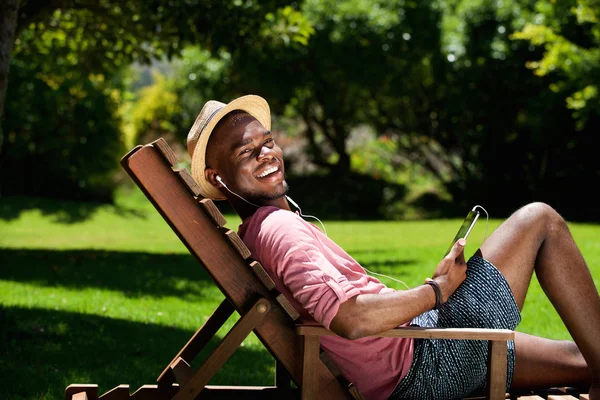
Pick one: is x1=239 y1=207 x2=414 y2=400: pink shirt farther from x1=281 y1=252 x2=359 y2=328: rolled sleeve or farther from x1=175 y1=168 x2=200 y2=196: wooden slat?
x1=175 y1=168 x2=200 y2=196: wooden slat

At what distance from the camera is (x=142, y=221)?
2019 cm

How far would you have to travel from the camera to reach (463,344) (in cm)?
329

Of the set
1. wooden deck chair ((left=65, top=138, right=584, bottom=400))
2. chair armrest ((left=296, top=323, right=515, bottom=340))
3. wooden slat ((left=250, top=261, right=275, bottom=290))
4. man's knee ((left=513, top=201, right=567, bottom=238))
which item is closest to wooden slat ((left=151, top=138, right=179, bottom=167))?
wooden deck chair ((left=65, top=138, right=584, bottom=400))

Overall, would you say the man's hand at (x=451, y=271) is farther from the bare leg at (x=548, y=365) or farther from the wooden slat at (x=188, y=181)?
the wooden slat at (x=188, y=181)

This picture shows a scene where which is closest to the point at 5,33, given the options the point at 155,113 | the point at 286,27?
the point at 286,27

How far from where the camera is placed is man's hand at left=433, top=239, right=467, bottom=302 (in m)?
3.13

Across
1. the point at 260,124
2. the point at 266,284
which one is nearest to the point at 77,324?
the point at 260,124

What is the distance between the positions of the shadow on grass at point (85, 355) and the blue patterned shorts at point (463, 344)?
1.76 meters

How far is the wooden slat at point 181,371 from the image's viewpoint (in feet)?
10.5

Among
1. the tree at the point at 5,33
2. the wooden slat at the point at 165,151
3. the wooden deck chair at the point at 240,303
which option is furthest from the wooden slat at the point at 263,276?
the tree at the point at 5,33

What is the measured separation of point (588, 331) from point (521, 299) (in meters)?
0.30

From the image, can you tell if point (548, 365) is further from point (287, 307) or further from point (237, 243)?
point (237, 243)

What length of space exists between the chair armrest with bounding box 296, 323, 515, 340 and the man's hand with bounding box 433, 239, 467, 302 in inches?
8.5

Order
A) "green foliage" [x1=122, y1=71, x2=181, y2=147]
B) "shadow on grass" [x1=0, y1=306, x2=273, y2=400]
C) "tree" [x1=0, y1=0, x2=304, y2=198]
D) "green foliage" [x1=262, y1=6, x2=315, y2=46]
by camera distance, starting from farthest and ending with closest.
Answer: "green foliage" [x1=122, y1=71, x2=181, y2=147], "green foliage" [x1=262, y1=6, x2=315, y2=46], "tree" [x1=0, y1=0, x2=304, y2=198], "shadow on grass" [x1=0, y1=306, x2=273, y2=400]
